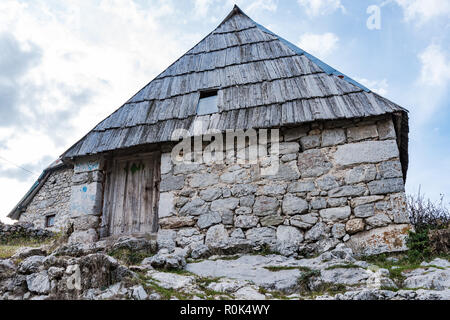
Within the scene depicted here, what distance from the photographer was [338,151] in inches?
216

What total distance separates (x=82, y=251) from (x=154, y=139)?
85.3 inches

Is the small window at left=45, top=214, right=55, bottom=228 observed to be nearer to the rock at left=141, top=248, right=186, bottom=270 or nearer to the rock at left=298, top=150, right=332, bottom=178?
the rock at left=141, top=248, right=186, bottom=270

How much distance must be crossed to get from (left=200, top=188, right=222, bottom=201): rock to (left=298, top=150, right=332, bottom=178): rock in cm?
128

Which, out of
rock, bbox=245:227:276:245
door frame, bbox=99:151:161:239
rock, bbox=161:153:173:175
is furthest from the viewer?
door frame, bbox=99:151:161:239

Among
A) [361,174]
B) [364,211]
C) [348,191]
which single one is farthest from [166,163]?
[364,211]

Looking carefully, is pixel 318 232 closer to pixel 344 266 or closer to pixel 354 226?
pixel 354 226

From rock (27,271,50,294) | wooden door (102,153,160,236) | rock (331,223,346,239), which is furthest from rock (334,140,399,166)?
rock (27,271,50,294)

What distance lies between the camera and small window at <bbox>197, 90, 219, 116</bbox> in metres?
6.51

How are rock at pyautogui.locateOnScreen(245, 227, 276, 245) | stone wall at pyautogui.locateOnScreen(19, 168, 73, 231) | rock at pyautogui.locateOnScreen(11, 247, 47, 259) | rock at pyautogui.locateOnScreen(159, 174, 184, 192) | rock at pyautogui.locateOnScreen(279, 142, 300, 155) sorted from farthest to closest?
stone wall at pyautogui.locateOnScreen(19, 168, 73, 231) → rock at pyautogui.locateOnScreen(159, 174, 184, 192) → rock at pyautogui.locateOnScreen(279, 142, 300, 155) → rock at pyautogui.locateOnScreen(245, 227, 276, 245) → rock at pyautogui.locateOnScreen(11, 247, 47, 259)

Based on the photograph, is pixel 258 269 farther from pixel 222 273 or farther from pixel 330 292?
pixel 330 292

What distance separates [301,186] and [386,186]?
1.13 m

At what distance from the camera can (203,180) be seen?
234 inches

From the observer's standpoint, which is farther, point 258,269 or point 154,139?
point 154,139
